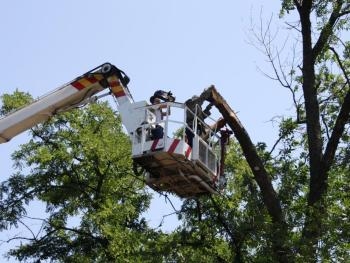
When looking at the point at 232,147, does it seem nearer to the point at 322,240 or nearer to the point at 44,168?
the point at 44,168

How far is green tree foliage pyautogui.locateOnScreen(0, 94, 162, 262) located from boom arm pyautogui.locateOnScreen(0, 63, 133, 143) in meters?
7.00

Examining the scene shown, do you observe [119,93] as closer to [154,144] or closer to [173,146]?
[154,144]

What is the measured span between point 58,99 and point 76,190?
8742 millimetres

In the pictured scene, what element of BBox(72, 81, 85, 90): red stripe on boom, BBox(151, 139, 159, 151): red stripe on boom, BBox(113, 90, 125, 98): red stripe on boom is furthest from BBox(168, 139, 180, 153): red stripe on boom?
BBox(72, 81, 85, 90): red stripe on boom

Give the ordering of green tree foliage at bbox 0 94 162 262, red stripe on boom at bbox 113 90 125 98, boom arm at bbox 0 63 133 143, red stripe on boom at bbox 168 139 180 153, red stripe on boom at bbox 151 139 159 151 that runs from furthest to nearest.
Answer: green tree foliage at bbox 0 94 162 262 → boom arm at bbox 0 63 133 143 → red stripe on boom at bbox 113 90 125 98 → red stripe on boom at bbox 151 139 159 151 → red stripe on boom at bbox 168 139 180 153

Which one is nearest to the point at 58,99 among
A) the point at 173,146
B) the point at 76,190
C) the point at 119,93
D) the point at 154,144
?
the point at 119,93

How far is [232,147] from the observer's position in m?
20.5

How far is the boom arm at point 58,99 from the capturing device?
13148 millimetres

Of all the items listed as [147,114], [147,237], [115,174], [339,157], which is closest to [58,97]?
[147,114]

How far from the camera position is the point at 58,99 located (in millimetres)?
13289

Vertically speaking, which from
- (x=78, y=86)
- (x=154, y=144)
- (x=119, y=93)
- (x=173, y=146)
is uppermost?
(x=78, y=86)

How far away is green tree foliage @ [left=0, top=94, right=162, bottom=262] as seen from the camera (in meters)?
20.6

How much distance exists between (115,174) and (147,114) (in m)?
10.3

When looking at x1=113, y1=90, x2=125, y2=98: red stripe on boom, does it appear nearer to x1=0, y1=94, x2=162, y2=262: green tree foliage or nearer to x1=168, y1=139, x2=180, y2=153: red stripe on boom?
x1=168, y1=139, x2=180, y2=153: red stripe on boom
